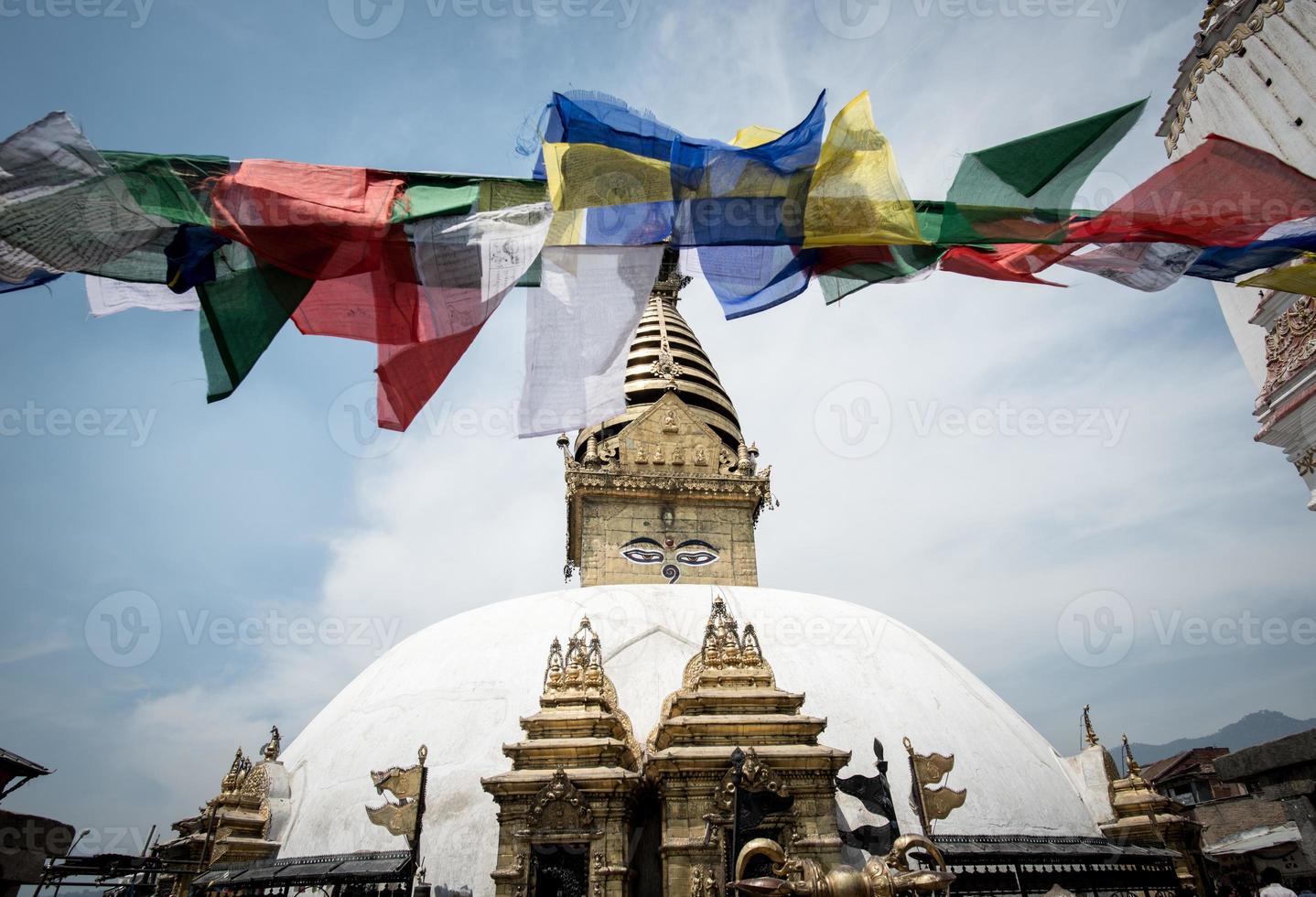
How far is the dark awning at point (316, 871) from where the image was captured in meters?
9.37

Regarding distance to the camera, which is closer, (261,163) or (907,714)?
(261,163)

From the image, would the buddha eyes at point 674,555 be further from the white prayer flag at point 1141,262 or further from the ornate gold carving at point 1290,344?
the white prayer flag at point 1141,262

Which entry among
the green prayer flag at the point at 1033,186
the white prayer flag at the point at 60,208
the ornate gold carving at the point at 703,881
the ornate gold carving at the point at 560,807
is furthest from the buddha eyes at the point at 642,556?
the white prayer flag at the point at 60,208

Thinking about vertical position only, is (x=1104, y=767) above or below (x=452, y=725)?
below

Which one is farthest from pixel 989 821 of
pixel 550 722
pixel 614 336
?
pixel 614 336

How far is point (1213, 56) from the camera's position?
9.85 meters

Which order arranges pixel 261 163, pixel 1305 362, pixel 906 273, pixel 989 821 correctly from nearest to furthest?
pixel 261 163
pixel 906 273
pixel 1305 362
pixel 989 821

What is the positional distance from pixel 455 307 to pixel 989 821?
35.7 ft

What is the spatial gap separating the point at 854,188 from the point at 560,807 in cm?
789

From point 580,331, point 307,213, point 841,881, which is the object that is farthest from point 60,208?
point 841,881

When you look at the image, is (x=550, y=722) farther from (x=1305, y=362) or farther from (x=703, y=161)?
(x=1305, y=362)

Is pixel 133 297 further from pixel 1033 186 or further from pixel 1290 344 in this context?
pixel 1290 344

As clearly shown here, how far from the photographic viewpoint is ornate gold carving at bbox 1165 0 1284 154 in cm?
913

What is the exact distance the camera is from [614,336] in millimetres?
5543
